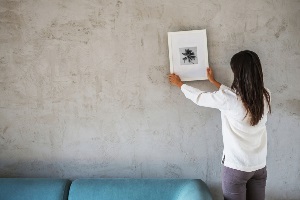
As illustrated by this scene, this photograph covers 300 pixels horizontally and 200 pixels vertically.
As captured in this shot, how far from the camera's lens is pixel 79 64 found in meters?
2.49

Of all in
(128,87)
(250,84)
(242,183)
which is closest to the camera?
(250,84)

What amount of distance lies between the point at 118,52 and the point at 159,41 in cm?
33

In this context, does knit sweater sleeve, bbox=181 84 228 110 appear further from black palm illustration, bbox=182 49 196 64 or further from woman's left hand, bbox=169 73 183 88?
black palm illustration, bbox=182 49 196 64

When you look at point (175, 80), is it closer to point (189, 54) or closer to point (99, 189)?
point (189, 54)

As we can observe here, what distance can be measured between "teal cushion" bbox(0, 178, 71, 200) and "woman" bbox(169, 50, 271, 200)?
1.18 metres

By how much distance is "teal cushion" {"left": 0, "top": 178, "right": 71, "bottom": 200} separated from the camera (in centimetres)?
227

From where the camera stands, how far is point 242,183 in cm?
205

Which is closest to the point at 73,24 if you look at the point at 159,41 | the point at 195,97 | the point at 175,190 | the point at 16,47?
the point at 16,47

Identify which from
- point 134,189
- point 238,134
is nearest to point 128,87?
point 134,189

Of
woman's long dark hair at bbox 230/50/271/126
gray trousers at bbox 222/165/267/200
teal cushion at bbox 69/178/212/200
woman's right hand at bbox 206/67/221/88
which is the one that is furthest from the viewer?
woman's right hand at bbox 206/67/221/88

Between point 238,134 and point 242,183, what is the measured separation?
0.33m

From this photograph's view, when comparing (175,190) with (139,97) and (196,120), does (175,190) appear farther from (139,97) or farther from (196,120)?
(139,97)

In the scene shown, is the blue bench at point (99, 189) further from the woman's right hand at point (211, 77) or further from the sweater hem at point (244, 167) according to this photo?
the woman's right hand at point (211, 77)

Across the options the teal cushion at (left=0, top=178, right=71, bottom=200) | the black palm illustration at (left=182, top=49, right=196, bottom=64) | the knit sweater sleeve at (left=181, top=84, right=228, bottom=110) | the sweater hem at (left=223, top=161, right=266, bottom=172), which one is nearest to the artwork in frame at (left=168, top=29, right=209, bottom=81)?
the black palm illustration at (left=182, top=49, right=196, bottom=64)
